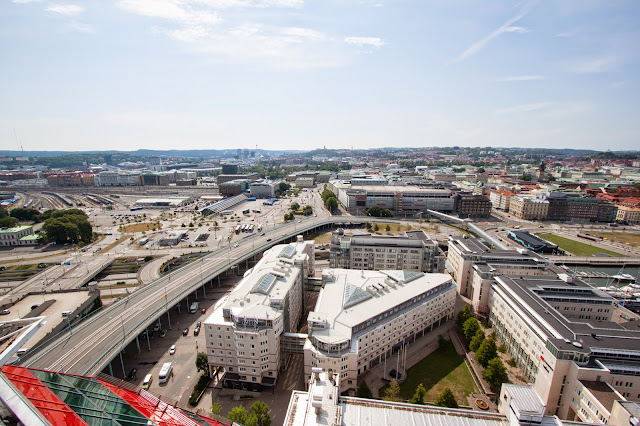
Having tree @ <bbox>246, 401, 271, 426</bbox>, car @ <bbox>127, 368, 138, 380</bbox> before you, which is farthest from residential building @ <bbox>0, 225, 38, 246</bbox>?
tree @ <bbox>246, 401, 271, 426</bbox>

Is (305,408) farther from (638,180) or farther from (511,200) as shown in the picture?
(638,180)

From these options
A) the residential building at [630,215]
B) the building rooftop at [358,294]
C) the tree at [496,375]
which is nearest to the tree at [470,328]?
the building rooftop at [358,294]

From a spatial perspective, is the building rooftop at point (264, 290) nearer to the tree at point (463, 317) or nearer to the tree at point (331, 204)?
the tree at point (463, 317)

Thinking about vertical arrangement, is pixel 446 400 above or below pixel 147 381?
above

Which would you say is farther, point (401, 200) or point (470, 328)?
point (401, 200)

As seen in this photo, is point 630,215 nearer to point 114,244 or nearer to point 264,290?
point 264,290


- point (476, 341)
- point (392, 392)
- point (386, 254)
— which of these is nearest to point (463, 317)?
point (476, 341)

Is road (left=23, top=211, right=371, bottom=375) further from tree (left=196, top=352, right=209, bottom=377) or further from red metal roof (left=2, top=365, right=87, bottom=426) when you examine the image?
red metal roof (left=2, top=365, right=87, bottom=426)

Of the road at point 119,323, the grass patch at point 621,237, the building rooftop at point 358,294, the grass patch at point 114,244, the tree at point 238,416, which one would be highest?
the building rooftop at point 358,294
